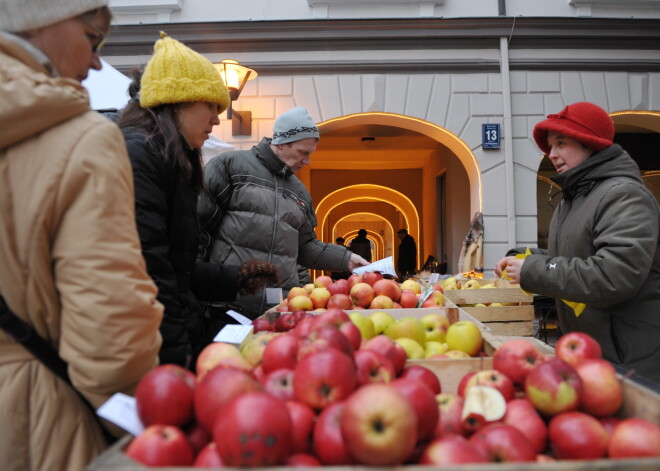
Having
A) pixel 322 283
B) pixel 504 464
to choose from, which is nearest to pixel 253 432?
pixel 504 464

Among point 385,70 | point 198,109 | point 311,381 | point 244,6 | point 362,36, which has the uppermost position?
point 244,6

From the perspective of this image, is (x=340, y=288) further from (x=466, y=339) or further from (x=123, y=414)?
(x=123, y=414)

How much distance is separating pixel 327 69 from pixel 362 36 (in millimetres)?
638

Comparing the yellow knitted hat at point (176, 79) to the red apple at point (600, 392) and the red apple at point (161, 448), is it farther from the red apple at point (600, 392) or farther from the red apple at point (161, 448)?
the red apple at point (600, 392)

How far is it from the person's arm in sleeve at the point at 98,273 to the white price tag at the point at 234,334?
1.49ft

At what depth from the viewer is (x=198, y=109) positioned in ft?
6.32

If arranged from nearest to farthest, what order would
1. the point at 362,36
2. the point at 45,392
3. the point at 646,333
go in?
the point at 45,392, the point at 646,333, the point at 362,36

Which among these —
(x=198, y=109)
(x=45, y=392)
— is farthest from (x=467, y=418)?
(x=198, y=109)

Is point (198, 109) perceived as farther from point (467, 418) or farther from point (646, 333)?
point (646, 333)

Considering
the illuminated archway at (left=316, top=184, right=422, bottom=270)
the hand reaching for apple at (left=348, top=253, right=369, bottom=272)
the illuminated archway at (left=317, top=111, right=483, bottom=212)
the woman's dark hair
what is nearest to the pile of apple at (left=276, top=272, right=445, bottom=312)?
the hand reaching for apple at (left=348, top=253, right=369, bottom=272)

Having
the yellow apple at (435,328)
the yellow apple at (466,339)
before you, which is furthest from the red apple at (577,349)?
the yellow apple at (435,328)

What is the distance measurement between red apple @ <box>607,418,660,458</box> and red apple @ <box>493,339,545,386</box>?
30 cm

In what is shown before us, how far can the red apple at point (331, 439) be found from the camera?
934 mm

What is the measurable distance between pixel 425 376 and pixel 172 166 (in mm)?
1112
